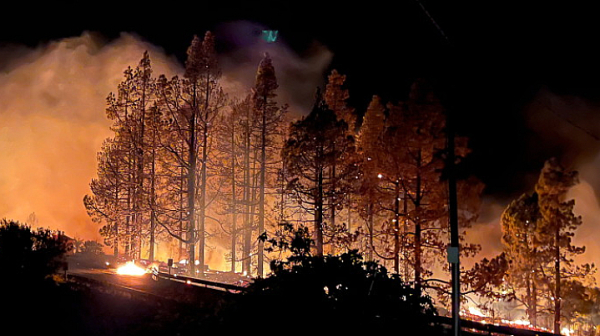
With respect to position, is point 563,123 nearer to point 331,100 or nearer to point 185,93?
point 331,100

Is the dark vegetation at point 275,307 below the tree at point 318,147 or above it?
below

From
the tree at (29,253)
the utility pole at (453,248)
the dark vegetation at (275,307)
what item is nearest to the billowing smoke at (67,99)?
the tree at (29,253)

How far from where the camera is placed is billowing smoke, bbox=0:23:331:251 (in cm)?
5778

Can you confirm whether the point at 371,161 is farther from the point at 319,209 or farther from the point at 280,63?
the point at 280,63

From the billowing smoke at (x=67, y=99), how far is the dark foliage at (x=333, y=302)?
1828 inches

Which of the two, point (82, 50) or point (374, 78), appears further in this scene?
point (82, 50)

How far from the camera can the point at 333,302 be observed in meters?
10.9

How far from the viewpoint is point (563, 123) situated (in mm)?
41469

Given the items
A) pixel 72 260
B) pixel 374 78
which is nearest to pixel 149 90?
pixel 72 260

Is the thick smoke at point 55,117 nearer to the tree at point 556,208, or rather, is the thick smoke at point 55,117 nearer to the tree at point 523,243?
the tree at point 523,243

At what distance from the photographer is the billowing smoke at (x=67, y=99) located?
57.8 meters

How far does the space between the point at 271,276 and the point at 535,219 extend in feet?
68.7

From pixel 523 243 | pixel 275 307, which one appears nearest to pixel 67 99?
pixel 523 243

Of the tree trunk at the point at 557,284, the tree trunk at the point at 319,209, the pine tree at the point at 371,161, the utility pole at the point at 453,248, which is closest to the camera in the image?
the utility pole at the point at 453,248
